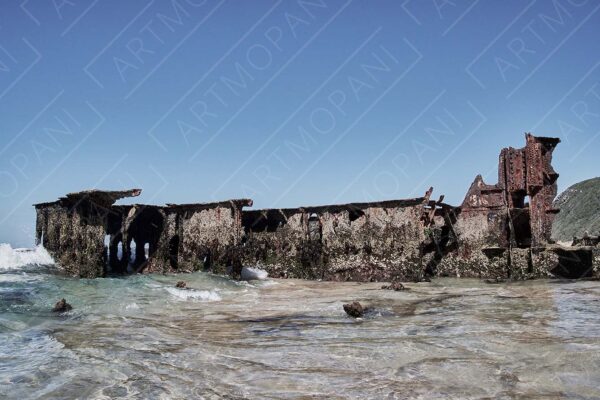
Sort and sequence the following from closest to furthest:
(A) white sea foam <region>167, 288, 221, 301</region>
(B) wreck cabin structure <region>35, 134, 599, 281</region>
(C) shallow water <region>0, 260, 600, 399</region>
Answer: (C) shallow water <region>0, 260, 600, 399</region>
(A) white sea foam <region>167, 288, 221, 301</region>
(B) wreck cabin structure <region>35, 134, 599, 281</region>

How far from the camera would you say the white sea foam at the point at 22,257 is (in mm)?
14727

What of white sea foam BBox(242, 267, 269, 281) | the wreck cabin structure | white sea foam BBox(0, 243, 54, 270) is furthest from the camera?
white sea foam BBox(0, 243, 54, 270)

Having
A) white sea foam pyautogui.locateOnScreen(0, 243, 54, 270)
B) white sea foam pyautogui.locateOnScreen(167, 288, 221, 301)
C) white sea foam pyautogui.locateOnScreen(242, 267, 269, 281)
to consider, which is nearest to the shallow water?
white sea foam pyautogui.locateOnScreen(167, 288, 221, 301)

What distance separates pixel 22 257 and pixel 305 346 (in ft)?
48.8

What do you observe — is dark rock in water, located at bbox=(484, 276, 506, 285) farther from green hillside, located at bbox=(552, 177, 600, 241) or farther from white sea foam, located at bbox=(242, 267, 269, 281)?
green hillside, located at bbox=(552, 177, 600, 241)

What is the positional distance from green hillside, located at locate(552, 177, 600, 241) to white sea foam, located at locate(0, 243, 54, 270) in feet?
108

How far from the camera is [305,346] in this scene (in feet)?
15.9

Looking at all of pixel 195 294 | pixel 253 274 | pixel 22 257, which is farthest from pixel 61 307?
pixel 22 257

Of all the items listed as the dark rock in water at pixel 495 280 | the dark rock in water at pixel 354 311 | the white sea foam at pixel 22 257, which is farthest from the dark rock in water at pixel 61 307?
the dark rock in water at pixel 495 280

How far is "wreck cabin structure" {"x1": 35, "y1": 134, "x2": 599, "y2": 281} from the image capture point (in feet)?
36.9

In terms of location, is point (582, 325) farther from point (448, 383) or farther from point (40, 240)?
point (40, 240)

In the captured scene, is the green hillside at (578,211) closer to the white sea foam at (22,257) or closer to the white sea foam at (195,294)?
the white sea foam at (195,294)

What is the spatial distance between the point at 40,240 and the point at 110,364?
1293 centimetres

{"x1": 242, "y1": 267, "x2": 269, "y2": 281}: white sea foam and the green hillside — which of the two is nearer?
{"x1": 242, "y1": 267, "x2": 269, "y2": 281}: white sea foam
